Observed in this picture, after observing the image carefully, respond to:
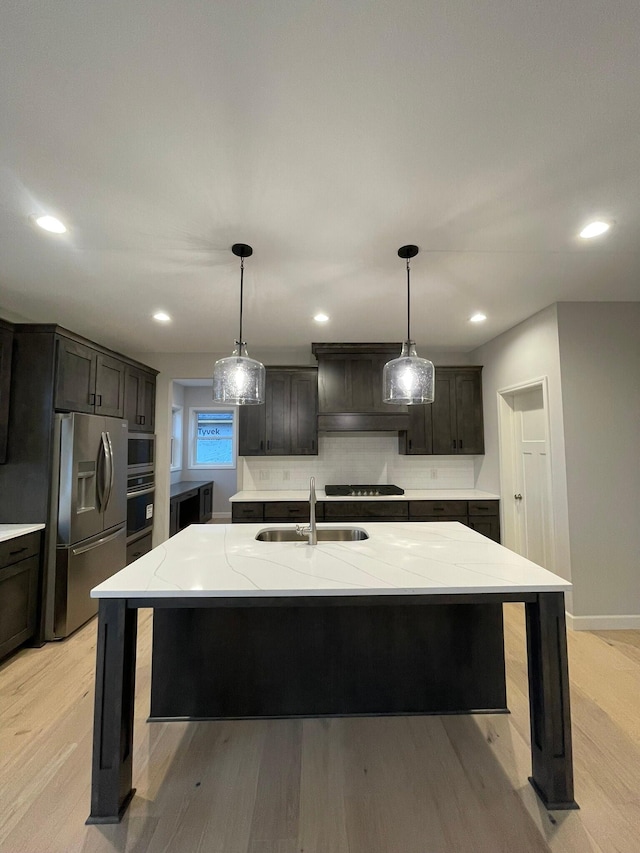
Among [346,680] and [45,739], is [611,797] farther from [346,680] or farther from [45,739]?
[45,739]

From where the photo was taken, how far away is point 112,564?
3.30 m

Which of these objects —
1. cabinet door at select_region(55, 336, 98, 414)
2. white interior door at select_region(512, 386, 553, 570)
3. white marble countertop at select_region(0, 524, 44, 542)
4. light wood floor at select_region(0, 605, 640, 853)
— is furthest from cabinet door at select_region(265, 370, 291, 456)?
light wood floor at select_region(0, 605, 640, 853)

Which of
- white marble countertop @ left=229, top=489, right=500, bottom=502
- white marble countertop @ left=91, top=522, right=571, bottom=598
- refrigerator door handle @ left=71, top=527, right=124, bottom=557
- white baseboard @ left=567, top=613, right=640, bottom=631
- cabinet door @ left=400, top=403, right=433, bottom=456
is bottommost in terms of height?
white baseboard @ left=567, top=613, right=640, bottom=631

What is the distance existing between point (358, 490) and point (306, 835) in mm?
2960

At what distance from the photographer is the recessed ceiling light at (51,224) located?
1.84 m

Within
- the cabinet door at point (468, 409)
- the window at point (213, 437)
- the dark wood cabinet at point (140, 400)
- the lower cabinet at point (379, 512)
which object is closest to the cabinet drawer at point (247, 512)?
the lower cabinet at point (379, 512)

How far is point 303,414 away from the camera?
429cm

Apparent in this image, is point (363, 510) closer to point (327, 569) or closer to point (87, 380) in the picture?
point (327, 569)

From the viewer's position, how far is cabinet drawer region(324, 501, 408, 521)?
3861mm

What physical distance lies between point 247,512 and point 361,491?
1.26 m

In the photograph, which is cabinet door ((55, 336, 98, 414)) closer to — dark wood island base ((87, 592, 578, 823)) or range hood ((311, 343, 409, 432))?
dark wood island base ((87, 592, 578, 823))

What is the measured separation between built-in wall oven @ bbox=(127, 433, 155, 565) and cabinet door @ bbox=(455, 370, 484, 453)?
3.53 metres

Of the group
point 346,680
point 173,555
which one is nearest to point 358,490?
point 346,680

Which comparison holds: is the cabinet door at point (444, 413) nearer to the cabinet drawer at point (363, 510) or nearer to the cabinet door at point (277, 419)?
the cabinet drawer at point (363, 510)
